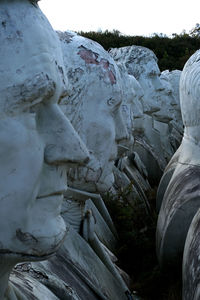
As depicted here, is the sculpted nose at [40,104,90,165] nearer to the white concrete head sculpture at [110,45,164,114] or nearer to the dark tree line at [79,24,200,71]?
the white concrete head sculpture at [110,45,164,114]

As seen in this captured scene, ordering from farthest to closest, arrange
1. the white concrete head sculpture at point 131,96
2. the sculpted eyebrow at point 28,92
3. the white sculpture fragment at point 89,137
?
the white concrete head sculpture at point 131,96, the white sculpture fragment at point 89,137, the sculpted eyebrow at point 28,92

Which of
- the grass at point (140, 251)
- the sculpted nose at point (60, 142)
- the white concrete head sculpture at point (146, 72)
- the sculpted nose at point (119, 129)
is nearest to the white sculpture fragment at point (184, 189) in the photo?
the grass at point (140, 251)

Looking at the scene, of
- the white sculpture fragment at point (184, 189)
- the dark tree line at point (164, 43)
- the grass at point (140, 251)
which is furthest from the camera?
the dark tree line at point (164, 43)

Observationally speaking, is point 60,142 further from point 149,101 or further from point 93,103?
point 149,101

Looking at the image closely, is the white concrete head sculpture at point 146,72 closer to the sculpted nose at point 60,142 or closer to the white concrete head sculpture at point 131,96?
the white concrete head sculpture at point 131,96

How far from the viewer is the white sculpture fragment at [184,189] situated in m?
3.27

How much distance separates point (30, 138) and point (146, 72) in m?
6.81

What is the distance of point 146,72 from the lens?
7.65 metres

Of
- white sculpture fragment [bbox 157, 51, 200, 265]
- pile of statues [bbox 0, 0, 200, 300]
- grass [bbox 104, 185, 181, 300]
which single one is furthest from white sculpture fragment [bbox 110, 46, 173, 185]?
white sculpture fragment [bbox 157, 51, 200, 265]

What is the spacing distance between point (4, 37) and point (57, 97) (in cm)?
18

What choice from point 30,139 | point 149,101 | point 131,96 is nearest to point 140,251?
point 131,96

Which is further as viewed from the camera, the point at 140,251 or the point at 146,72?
the point at 146,72

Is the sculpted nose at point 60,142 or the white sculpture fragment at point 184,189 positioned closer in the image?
the sculpted nose at point 60,142

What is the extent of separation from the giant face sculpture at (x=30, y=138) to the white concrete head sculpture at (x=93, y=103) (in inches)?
38.5
